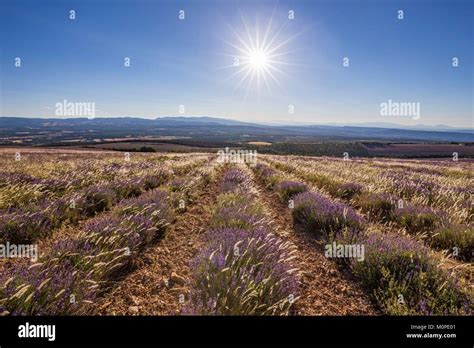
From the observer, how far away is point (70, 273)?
272 centimetres

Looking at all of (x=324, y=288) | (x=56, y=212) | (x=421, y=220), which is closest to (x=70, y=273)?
(x=324, y=288)

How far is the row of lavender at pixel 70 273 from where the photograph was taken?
2295 mm

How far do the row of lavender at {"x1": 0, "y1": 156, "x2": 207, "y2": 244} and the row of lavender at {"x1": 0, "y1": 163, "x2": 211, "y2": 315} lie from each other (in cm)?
68

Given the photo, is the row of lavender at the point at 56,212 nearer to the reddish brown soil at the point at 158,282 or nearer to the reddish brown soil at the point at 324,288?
the reddish brown soil at the point at 158,282

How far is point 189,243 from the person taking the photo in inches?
190

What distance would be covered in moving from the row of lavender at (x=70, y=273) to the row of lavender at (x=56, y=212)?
26.8 inches

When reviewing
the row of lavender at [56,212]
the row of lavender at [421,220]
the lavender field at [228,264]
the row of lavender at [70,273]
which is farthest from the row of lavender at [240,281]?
the row of lavender at [56,212]

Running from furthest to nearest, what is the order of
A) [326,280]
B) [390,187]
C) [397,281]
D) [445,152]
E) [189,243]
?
[445,152], [390,187], [189,243], [326,280], [397,281]

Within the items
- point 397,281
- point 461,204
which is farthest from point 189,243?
point 461,204

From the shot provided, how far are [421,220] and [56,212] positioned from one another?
7.74m

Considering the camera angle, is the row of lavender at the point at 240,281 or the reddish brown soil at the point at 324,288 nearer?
the row of lavender at the point at 240,281

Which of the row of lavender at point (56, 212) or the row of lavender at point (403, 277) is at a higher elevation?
the row of lavender at point (56, 212)
